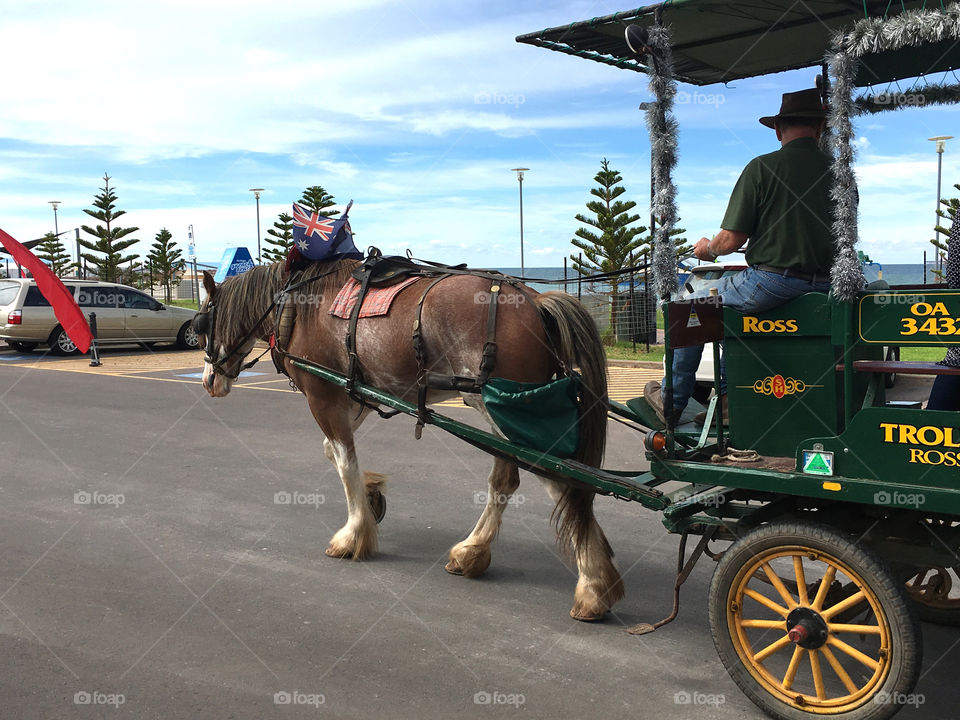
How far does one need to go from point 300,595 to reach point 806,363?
3.00 meters

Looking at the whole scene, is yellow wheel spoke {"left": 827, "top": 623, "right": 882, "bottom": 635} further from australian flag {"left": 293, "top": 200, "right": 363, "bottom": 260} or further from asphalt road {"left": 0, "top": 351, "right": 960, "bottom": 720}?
australian flag {"left": 293, "top": 200, "right": 363, "bottom": 260}

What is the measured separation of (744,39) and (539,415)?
2207mm

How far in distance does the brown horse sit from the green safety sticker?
4.09 ft

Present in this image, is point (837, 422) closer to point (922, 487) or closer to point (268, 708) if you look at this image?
point (922, 487)

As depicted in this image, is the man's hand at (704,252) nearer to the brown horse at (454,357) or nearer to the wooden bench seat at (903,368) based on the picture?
the wooden bench seat at (903,368)

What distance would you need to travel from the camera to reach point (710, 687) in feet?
12.3

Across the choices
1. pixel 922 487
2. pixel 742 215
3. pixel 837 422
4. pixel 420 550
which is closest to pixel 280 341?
pixel 420 550

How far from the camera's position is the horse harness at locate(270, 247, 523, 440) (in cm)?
463

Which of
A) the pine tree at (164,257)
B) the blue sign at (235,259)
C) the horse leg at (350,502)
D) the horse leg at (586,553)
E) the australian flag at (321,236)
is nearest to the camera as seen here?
the horse leg at (586,553)

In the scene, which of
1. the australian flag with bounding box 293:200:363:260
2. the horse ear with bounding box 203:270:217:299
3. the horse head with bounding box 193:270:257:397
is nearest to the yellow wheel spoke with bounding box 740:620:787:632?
the australian flag with bounding box 293:200:363:260

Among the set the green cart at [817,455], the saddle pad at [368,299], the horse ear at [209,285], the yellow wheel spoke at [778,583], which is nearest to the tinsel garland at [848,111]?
the green cart at [817,455]

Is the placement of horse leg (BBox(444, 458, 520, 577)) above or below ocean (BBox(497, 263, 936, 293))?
below

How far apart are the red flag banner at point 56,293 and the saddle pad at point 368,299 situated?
1452mm

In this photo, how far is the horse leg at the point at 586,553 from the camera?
14.5 feet
